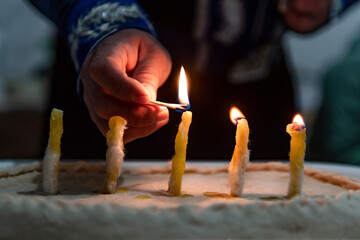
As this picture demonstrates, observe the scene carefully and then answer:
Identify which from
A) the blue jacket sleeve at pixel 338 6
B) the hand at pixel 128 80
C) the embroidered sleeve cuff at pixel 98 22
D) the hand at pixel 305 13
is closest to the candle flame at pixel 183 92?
the hand at pixel 128 80

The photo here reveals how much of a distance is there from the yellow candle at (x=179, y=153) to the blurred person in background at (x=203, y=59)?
33 centimetres

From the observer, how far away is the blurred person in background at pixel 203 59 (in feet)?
4.05

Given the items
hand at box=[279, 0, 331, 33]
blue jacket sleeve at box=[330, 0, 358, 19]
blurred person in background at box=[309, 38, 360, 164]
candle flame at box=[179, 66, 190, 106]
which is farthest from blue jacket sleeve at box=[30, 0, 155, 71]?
blurred person in background at box=[309, 38, 360, 164]

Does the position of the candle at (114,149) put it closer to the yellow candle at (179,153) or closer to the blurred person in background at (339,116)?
the yellow candle at (179,153)

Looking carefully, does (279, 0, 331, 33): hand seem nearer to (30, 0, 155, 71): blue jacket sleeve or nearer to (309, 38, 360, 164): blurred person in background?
(30, 0, 155, 71): blue jacket sleeve

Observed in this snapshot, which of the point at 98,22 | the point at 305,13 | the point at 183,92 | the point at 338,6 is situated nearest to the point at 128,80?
the point at 183,92

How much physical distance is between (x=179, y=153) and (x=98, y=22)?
1.77 ft

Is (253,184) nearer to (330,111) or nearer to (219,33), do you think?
(219,33)

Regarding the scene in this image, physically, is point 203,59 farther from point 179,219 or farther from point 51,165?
point 179,219

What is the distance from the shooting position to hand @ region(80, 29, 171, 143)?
895 mm

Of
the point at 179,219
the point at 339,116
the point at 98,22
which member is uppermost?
the point at 98,22

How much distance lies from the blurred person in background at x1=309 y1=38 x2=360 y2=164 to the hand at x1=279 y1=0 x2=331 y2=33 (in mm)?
1519

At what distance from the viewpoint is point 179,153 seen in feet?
2.78

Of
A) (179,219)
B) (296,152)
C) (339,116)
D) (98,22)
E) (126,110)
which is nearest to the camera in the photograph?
(179,219)
